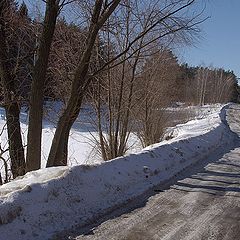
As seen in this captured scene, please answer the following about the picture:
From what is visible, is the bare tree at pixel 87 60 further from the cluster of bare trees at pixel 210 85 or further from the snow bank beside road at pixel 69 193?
the cluster of bare trees at pixel 210 85

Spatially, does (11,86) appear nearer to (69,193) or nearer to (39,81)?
(39,81)

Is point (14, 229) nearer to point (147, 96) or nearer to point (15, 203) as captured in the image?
A: point (15, 203)

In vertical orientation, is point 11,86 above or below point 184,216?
above

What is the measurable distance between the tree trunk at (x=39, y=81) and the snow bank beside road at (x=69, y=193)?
2337mm

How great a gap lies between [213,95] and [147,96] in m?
87.0

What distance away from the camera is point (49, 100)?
13.8 m

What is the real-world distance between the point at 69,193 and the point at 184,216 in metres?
1.53

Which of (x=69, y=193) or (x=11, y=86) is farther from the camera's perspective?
(x=11, y=86)

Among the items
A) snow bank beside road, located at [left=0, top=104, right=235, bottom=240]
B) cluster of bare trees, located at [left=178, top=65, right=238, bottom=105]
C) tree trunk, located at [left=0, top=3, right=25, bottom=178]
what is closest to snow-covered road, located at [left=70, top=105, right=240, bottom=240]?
snow bank beside road, located at [left=0, top=104, right=235, bottom=240]

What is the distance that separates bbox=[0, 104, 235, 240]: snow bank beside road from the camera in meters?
4.75

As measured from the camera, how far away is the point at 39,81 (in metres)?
9.20

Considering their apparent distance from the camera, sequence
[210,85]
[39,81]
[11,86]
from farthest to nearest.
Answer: [210,85], [11,86], [39,81]

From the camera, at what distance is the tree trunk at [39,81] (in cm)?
912

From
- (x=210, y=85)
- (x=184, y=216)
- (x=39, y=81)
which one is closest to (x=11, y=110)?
(x=39, y=81)
